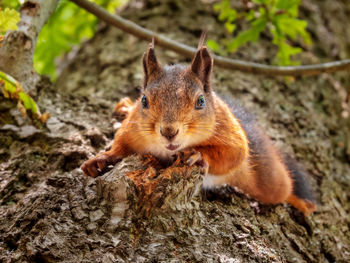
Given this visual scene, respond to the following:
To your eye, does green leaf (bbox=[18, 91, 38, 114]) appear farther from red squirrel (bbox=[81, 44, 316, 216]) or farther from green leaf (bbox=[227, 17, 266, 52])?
green leaf (bbox=[227, 17, 266, 52])

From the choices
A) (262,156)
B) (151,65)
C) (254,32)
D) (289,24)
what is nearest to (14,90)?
(151,65)

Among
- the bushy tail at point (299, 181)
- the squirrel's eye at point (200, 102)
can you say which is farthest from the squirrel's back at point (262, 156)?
the squirrel's eye at point (200, 102)

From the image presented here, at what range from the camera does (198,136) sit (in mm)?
1858

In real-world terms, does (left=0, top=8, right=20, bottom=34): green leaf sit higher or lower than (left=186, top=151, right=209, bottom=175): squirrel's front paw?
higher

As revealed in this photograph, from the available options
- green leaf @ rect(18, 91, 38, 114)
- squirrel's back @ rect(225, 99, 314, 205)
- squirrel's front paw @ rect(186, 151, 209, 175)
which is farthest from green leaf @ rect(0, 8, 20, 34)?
squirrel's back @ rect(225, 99, 314, 205)

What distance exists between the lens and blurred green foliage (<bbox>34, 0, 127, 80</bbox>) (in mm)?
2916

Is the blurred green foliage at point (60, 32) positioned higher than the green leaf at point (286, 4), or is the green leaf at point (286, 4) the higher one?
the green leaf at point (286, 4)

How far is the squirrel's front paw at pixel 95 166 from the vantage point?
1784 millimetres

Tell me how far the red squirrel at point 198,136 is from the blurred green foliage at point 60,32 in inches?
50.4

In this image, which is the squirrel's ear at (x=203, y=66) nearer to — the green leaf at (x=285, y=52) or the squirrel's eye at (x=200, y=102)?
the squirrel's eye at (x=200, y=102)

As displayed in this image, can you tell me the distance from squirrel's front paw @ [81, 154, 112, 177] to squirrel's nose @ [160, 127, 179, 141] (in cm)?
38

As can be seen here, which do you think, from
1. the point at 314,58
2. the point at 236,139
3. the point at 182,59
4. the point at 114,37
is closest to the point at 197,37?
the point at 182,59

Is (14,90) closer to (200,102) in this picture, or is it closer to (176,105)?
(176,105)

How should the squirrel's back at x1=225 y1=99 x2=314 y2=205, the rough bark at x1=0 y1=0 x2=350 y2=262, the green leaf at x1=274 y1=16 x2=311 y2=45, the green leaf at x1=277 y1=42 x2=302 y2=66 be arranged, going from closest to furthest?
the rough bark at x1=0 y1=0 x2=350 y2=262 < the squirrel's back at x1=225 y1=99 x2=314 y2=205 < the green leaf at x1=274 y1=16 x2=311 y2=45 < the green leaf at x1=277 y1=42 x2=302 y2=66
